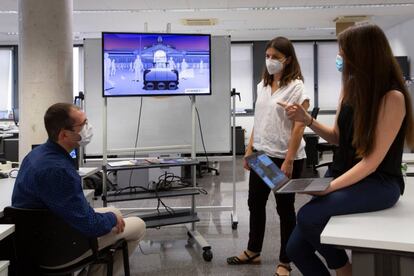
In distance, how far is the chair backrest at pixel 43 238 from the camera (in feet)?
5.59

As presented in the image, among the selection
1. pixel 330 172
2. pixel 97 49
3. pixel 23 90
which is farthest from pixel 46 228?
pixel 97 49

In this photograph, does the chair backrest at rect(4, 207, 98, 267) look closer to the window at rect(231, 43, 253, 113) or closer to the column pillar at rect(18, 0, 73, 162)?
the column pillar at rect(18, 0, 73, 162)

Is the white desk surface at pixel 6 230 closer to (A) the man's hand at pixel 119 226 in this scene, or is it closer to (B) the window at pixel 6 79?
(A) the man's hand at pixel 119 226

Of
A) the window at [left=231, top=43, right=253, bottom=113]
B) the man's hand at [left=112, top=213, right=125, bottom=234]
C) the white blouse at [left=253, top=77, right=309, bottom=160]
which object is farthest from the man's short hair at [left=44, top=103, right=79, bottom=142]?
the window at [left=231, top=43, right=253, bottom=113]

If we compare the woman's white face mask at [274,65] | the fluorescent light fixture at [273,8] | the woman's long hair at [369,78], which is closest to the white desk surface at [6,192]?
the woman's white face mask at [274,65]

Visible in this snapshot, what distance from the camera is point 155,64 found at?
10.6ft

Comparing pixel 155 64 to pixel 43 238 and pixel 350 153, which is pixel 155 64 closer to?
pixel 43 238

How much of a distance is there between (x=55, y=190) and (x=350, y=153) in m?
1.22

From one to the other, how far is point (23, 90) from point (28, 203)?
6.67 ft

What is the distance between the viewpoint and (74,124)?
1941 mm

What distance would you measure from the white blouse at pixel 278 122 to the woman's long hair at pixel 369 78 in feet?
3.11

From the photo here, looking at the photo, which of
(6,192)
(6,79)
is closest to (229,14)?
(6,192)

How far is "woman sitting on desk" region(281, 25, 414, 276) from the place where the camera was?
57.6 inches

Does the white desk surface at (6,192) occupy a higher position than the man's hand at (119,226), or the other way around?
the white desk surface at (6,192)
